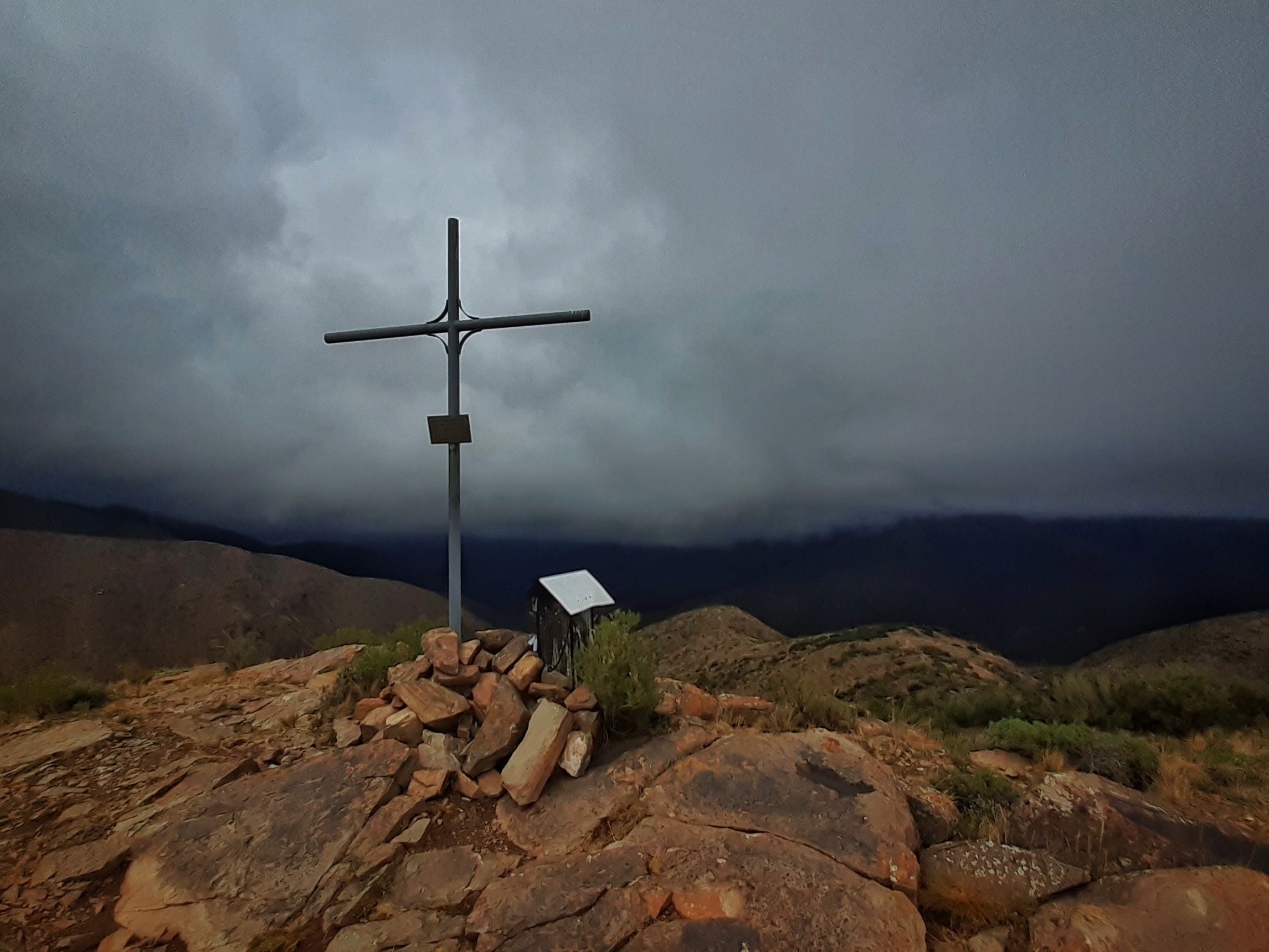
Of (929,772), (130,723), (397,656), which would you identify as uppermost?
(397,656)

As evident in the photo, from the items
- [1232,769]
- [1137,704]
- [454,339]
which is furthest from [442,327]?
[1137,704]

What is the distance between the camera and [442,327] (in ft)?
27.7

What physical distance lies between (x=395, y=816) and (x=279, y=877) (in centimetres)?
100

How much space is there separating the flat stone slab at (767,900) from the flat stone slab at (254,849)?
2.88 m

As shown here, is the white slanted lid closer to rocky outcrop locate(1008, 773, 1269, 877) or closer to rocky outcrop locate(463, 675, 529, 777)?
rocky outcrop locate(463, 675, 529, 777)

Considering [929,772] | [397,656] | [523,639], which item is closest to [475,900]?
[523,639]

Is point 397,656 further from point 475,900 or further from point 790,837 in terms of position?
point 790,837

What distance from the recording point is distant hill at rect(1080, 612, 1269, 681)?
25.3 metres

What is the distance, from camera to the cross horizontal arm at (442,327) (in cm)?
820

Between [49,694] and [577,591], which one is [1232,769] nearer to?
[577,591]

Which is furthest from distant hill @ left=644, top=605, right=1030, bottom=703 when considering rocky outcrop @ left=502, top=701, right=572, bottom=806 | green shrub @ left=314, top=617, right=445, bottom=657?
rocky outcrop @ left=502, top=701, right=572, bottom=806

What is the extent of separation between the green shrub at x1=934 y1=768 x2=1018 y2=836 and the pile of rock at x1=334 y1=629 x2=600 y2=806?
401cm

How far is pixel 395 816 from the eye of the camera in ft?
17.9

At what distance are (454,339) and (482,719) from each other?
5.45 meters
